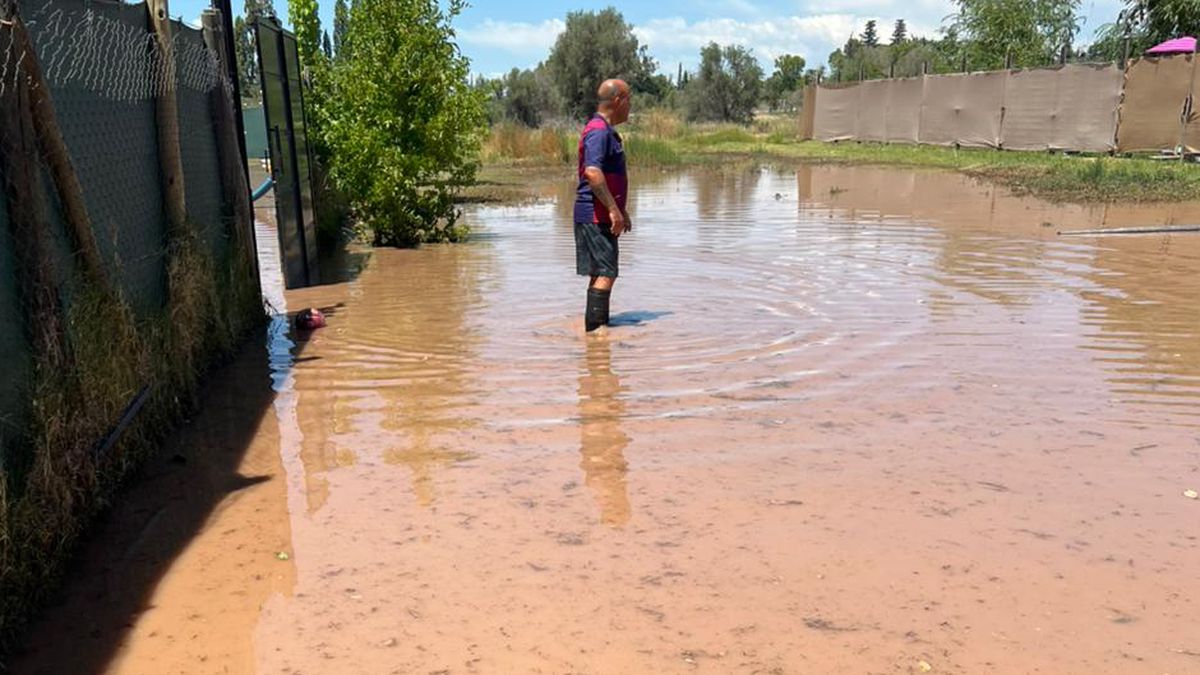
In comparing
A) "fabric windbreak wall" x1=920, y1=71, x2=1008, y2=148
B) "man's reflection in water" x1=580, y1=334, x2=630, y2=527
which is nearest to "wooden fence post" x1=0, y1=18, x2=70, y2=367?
"man's reflection in water" x1=580, y1=334, x2=630, y2=527

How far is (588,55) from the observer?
49906 mm

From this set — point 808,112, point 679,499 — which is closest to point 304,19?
point 679,499

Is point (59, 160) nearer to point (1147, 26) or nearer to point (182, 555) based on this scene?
point (182, 555)

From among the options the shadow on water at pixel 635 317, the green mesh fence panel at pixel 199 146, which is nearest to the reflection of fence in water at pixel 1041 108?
the shadow on water at pixel 635 317

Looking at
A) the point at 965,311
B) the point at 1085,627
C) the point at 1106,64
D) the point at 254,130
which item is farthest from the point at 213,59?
the point at 1106,64

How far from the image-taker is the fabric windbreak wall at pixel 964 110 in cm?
2627

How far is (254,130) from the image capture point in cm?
1919

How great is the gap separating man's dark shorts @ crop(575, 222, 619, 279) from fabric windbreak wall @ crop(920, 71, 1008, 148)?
22342 millimetres

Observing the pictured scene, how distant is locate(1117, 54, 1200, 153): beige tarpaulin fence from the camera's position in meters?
20.1

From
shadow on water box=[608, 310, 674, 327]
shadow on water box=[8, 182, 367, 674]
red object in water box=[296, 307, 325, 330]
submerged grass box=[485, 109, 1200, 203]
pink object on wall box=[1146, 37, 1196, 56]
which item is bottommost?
shadow on water box=[8, 182, 367, 674]

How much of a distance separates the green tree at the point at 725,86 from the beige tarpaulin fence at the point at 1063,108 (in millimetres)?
32205

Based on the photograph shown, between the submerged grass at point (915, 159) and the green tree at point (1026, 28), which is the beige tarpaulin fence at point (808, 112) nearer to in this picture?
the submerged grass at point (915, 159)

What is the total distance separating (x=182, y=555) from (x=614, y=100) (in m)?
4.16

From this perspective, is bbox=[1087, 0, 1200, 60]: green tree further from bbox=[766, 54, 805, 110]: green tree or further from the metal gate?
bbox=[766, 54, 805, 110]: green tree
